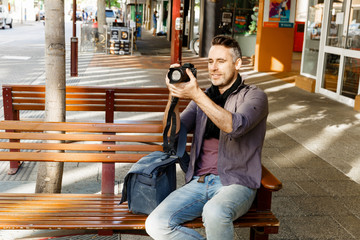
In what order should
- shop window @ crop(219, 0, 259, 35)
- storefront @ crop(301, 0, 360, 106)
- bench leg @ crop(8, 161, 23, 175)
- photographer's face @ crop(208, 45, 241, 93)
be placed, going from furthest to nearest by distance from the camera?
shop window @ crop(219, 0, 259, 35), storefront @ crop(301, 0, 360, 106), bench leg @ crop(8, 161, 23, 175), photographer's face @ crop(208, 45, 241, 93)

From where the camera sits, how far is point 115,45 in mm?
19562

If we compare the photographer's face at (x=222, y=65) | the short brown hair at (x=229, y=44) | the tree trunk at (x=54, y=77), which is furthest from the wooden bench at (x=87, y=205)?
the short brown hair at (x=229, y=44)

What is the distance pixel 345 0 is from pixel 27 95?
7.49 metres

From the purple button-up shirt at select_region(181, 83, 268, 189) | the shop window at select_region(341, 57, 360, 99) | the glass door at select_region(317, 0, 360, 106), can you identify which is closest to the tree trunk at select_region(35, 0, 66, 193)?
the purple button-up shirt at select_region(181, 83, 268, 189)

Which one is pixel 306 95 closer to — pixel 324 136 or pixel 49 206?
pixel 324 136

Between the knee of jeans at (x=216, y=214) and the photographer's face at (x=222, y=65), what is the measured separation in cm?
82

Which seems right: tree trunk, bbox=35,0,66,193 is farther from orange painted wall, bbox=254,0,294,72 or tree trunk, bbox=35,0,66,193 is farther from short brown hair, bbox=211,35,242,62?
orange painted wall, bbox=254,0,294,72

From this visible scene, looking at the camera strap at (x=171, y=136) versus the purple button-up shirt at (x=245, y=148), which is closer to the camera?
the purple button-up shirt at (x=245, y=148)

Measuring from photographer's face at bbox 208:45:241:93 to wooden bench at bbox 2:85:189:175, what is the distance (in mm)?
2232

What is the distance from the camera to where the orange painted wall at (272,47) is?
15.0m

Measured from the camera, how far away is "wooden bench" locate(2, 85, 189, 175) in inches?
202

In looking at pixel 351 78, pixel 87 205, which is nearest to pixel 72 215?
pixel 87 205

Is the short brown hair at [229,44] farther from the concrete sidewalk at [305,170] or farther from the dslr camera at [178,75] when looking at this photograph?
the dslr camera at [178,75]

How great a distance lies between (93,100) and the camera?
532 cm
